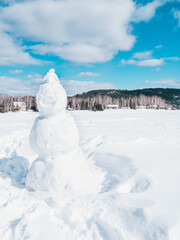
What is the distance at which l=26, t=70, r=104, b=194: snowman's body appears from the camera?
4.46 meters

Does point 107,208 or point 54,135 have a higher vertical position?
point 54,135

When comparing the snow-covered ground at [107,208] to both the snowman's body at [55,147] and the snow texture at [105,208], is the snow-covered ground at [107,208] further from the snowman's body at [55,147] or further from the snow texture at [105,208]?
the snowman's body at [55,147]

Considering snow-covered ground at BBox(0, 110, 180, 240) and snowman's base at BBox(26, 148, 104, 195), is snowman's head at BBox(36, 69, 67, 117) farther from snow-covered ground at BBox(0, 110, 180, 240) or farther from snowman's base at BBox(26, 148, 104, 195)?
snow-covered ground at BBox(0, 110, 180, 240)

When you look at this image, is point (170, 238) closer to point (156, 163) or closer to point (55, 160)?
point (55, 160)

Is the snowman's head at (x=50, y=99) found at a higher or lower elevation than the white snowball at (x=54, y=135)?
higher

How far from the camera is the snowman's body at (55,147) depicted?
4.46 meters

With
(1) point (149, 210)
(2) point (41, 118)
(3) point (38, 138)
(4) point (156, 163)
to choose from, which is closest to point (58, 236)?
(1) point (149, 210)

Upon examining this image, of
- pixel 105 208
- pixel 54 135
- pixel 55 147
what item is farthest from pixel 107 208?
pixel 54 135

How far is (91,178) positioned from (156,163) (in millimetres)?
2302

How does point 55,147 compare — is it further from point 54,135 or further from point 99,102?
point 99,102

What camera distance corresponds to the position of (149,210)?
10.4ft

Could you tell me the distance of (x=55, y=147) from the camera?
451cm

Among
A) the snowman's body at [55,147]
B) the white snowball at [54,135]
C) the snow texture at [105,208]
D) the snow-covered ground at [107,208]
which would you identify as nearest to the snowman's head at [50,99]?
the snowman's body at [55,147]

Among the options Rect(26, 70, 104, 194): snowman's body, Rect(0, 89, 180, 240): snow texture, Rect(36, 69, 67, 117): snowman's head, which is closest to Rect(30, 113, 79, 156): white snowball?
Rect(26, 70, 104, 194): snowman's body
